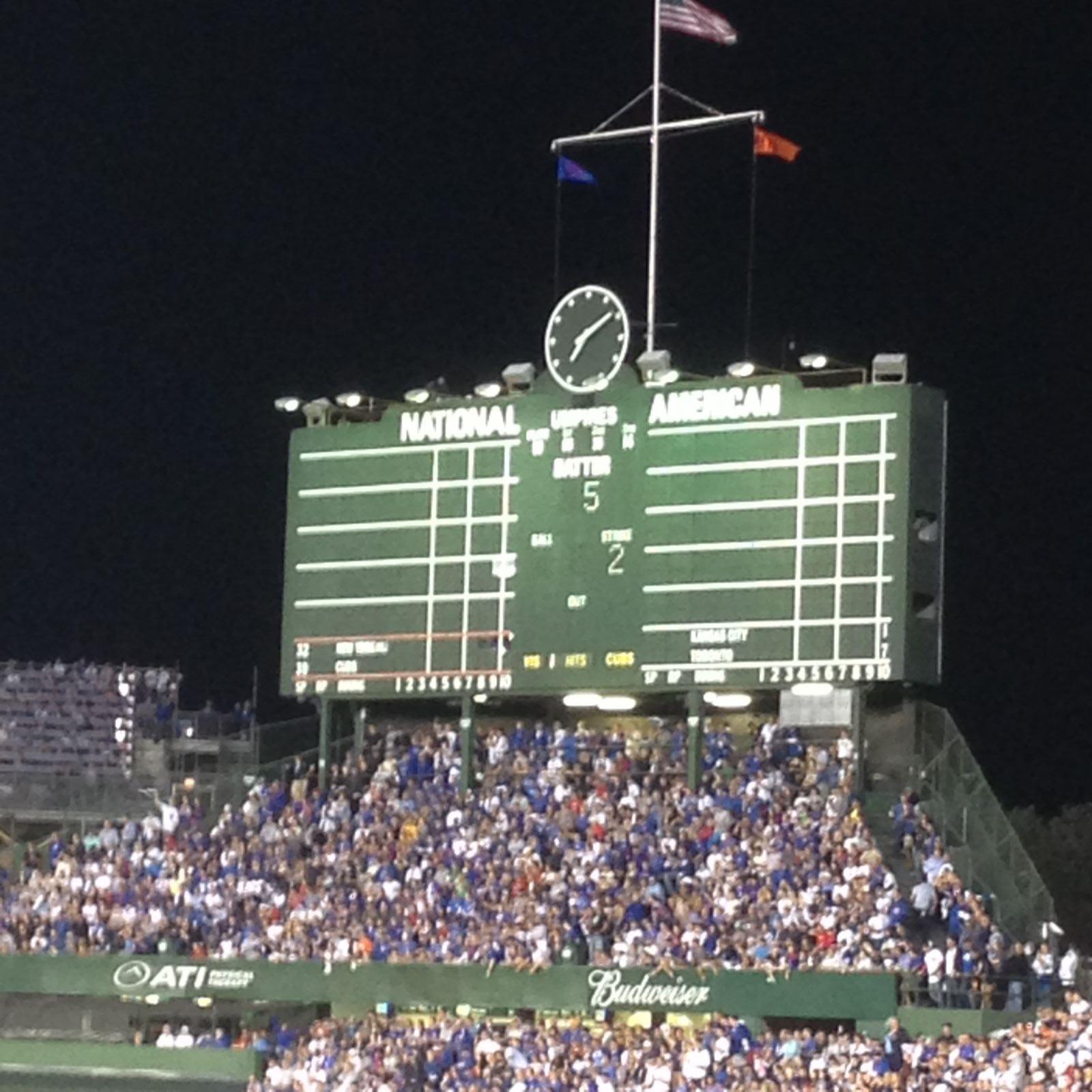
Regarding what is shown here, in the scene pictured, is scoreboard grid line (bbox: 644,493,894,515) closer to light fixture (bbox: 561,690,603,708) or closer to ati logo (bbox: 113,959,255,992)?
light fixture (bbox: 561,690,603,708)

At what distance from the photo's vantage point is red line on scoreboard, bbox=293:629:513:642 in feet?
111

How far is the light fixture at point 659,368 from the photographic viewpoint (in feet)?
108

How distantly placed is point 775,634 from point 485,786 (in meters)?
5.03

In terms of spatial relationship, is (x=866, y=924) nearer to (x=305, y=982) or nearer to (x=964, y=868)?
(x=964, y=868)

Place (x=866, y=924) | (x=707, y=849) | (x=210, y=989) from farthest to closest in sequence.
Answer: (x=210, y=989) → (x=707, y=849) → (x=866, y=924)

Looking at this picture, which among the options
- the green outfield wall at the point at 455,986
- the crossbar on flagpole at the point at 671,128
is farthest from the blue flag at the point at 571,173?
the green outfield wall at the point at 455,986

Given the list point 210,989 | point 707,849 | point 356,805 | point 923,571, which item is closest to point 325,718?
point 356,805

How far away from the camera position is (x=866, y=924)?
30.2m

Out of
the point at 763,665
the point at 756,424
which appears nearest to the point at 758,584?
the point at 763,665

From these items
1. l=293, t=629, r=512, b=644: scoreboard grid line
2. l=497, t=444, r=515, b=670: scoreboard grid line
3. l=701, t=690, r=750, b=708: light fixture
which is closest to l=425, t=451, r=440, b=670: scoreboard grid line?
l=293, t=629, r=512, b=644: scoreboard grid line

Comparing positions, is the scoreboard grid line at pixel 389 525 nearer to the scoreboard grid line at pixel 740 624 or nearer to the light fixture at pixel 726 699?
the scoreboard grid line at pixel 740 624

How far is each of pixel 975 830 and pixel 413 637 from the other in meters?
7.11

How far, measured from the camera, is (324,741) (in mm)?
35969

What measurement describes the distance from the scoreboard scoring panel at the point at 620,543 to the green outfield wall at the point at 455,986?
10.8ft
